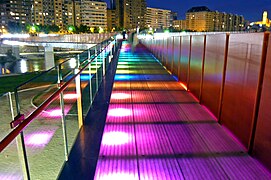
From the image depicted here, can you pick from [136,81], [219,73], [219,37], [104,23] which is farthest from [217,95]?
[104,23]

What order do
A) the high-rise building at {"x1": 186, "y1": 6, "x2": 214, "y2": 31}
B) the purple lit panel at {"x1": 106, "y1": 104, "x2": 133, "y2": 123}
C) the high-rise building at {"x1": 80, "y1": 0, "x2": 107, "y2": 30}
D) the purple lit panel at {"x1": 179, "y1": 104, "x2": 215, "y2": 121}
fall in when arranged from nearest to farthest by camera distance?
1. the purple lit panel at {"x1": 106, "y1": 104, "x2": 133, "y2": 123}
2. the purple lit panel at {"x1": 179, "y1": 104, "x2": 215, "y2": 121}
3. the high-rise building at {"x1": 80, "y1": 0, "x2": 107, "y2": 30}
4. the high-rise building at {"x1": 186, "y1": 6, "x2": 214, "y2": 31}

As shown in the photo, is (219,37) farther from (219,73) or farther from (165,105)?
(165,105)

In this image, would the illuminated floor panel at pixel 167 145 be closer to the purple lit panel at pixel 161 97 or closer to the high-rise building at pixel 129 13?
the purple lit panel at pixel 161 97

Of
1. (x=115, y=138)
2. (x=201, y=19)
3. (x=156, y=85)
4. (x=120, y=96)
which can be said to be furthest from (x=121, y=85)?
(x=201, y=19)

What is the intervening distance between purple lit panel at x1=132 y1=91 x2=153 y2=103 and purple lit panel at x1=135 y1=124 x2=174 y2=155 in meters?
1.50

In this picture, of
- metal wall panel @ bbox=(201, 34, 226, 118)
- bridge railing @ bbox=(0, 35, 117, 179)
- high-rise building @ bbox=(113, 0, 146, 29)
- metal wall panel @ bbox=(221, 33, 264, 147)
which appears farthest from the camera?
high-rise building @ bbox=(113, 0, 146, 29)

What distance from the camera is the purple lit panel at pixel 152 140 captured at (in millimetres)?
3162

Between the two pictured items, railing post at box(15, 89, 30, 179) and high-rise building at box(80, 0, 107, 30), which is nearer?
railing post at box(15, 89, 30, 179)

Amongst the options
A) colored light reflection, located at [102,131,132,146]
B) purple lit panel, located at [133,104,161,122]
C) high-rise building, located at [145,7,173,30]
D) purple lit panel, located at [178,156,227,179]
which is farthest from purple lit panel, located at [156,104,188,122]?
high-rise building, located at [145,7,173,30]

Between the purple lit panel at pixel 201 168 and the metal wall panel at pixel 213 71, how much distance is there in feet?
4.90

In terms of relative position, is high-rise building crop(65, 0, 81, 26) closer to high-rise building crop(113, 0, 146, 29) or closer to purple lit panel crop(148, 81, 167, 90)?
high-rise building crop(113, 0, 146, 29)

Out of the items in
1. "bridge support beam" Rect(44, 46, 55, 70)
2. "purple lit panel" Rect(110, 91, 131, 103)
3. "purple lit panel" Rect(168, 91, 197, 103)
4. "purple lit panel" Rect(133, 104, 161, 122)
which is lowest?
"bridge support beam" Rect(44, 46, 55, 70)

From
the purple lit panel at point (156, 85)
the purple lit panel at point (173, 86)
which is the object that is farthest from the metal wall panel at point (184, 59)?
the purple lit panel at point (156, 85)

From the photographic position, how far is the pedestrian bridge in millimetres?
2658
